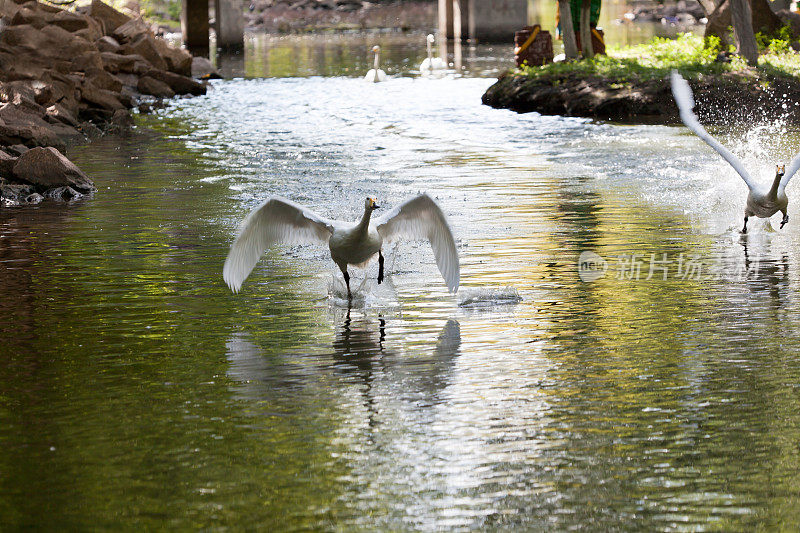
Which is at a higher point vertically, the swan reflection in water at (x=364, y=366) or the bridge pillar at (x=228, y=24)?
the bridge pillar at (x=228, y=24)

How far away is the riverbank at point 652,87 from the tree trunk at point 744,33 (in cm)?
26

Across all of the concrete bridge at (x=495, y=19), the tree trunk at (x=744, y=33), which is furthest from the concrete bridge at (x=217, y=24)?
the tree trunk at (x=744, y=33)

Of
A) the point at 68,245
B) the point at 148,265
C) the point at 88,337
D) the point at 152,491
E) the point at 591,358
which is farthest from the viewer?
the point at 68,245

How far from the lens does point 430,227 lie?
9883 mm

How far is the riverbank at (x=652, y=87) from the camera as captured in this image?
22266mm

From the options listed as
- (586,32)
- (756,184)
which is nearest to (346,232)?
(756,184)

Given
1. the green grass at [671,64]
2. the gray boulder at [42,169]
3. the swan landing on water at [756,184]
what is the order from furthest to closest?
the green grass at [671,64], the gray boulder at [42,169], the swan landing on water at [756,184]

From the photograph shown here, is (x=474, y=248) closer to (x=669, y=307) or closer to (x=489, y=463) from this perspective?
(x=669, y=307)

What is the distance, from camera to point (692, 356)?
840 centimetres

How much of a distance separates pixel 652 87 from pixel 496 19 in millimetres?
25856

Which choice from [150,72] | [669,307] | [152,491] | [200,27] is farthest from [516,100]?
[200,27]

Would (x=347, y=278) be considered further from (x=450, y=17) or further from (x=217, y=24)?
(x=450, y=17)

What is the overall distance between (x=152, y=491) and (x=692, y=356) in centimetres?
407

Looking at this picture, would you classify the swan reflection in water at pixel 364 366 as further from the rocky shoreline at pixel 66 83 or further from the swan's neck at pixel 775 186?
the rocky shoreline at pixel 66 83
